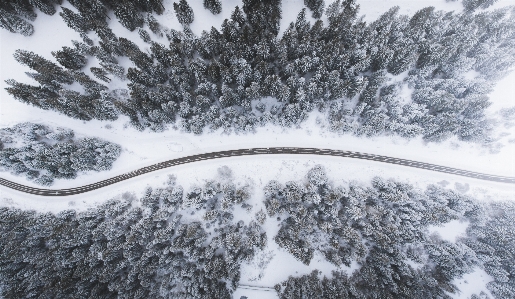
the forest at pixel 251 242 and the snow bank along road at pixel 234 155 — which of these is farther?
the snow bank along road at pixel 234 155

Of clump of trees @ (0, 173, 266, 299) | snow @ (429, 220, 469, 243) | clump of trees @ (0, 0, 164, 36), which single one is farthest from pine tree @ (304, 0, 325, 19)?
snow @ (429, 220, 469, 243)

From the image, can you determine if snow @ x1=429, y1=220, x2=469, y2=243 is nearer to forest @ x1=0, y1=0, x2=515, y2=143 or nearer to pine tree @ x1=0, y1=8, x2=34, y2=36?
forest @ x1=0, y1=0, x2=515, y2=143

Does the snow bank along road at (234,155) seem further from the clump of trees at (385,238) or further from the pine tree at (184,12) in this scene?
the pine tree at (184,12)

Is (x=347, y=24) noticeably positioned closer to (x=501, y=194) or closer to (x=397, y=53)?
(x=397, y=53)

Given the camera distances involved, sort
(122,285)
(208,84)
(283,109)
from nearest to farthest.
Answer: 1. (122,285)
2. (208,84)
3. (283,109)

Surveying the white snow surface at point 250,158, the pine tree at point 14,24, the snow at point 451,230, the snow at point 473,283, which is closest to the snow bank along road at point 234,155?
the white snow surface at point 250,158

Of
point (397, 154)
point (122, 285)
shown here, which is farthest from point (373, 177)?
point (122, 285)
